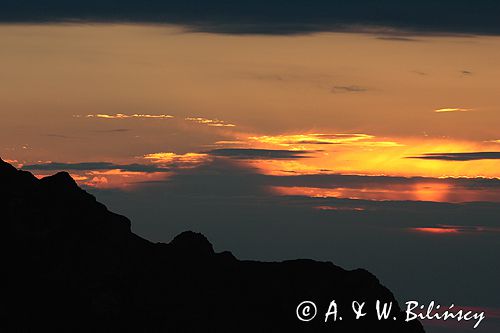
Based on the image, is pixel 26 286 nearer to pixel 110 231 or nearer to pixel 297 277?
pixel 110 231

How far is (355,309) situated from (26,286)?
58.1 meters

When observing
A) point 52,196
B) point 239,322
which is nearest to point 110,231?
point 52,196

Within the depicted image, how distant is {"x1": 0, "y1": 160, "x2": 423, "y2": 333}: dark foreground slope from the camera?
15950 centimetres

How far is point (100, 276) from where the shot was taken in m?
165

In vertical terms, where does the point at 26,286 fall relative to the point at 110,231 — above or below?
below

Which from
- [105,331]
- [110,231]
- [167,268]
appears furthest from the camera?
[167,268]

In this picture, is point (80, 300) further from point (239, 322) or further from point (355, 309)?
point (355, 309)

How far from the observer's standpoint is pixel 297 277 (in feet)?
655

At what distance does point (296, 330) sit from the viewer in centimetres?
19200

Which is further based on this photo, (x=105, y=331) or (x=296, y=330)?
(x=296, y=330)

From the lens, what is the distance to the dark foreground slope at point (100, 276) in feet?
523

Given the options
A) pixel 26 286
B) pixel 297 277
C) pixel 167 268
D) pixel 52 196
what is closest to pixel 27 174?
pixel 52 196

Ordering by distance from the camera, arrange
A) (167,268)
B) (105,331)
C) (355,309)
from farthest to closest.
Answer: (355,309)
(167,268)
(105,331)

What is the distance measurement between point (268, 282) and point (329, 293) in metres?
10.3
